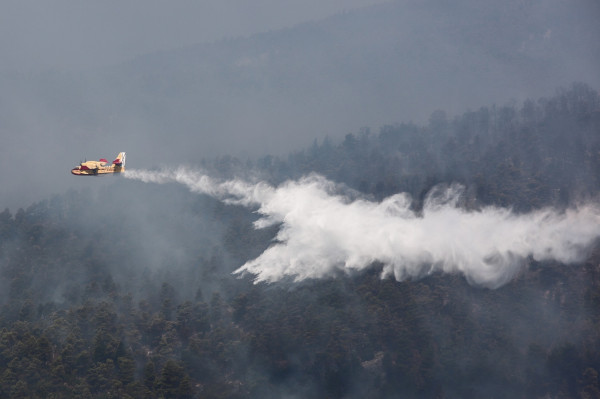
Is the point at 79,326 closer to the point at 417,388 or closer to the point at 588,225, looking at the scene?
the point at 417,388

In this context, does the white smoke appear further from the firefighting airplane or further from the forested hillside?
the firefighting airplane

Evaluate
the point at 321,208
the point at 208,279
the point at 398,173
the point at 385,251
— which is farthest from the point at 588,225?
the point at 398,173

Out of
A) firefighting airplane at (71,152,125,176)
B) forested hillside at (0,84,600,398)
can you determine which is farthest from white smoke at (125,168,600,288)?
firefighting airplane at (71,152,125,176)

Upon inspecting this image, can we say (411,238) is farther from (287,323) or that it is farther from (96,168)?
(96,168)

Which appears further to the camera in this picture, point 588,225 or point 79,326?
point 79,326

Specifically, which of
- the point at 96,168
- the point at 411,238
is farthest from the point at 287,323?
the point at 96,168

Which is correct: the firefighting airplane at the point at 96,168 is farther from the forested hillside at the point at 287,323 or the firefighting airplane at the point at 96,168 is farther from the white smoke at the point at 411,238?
the white smoke at the point at 411,238
